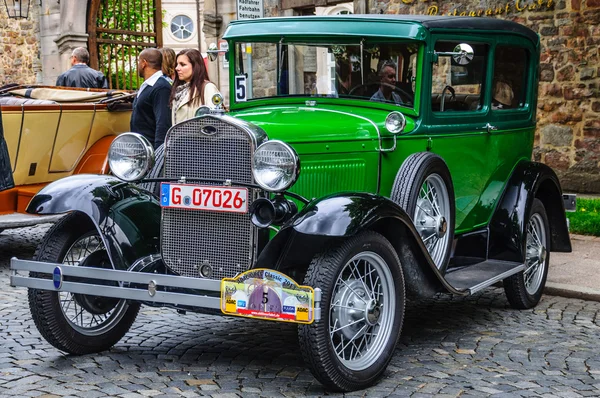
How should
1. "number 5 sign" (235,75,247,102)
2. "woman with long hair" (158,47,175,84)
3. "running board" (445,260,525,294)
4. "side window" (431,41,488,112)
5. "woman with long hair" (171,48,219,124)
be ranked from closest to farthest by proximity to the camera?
1. "running board" (445,260,525,294)
2. "side window" (431,41,488,112)
3. "number 5 sign" (235,75,247,102)
4. "woman with long hair" (171,48,219,124)
5. "woman with long hair" (158,47,175,84)

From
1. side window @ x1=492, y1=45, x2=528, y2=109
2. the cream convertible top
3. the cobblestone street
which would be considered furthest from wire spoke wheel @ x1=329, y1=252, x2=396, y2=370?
the cream convertible top

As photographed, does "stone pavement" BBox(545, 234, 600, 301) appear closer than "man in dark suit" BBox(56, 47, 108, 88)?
Yes

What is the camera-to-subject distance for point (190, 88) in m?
7.55

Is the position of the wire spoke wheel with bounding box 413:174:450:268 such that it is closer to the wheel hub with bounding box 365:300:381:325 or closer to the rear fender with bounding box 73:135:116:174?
the wheel hub with bounding box 365:300:381:325

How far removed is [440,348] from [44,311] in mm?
2136

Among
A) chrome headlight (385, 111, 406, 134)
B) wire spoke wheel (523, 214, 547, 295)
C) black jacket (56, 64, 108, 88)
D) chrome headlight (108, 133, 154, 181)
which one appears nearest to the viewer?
chrome headlight (108, 133, 154, 181)

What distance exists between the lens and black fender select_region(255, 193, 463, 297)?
4367 millimetres

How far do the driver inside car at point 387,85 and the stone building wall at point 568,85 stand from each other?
7210 millimetres

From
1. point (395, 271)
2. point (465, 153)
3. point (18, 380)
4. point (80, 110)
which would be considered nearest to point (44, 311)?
point (18, 380)

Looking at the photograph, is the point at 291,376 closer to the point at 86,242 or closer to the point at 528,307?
the point at 86,242

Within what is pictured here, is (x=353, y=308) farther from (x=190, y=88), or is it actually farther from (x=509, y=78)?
(x=190, y=88)

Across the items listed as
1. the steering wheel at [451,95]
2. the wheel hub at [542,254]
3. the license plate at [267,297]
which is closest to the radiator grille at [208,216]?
the license plate at [267,297]

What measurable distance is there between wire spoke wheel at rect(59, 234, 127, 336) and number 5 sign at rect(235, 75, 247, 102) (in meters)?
1.54

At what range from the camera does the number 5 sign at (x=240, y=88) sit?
6.23 meters
